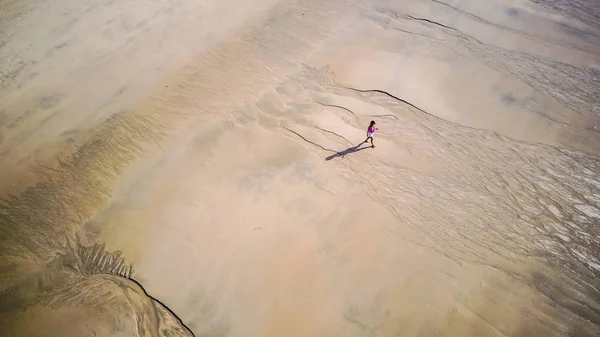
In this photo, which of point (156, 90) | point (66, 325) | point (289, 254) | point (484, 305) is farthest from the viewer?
point (156, 90)

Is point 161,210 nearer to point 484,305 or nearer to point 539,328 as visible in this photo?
point 484,305

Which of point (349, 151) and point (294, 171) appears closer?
point (294, 171)

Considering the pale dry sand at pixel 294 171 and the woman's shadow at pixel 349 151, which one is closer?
A: the pale dry sand at pixel 294 171

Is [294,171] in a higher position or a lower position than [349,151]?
lower

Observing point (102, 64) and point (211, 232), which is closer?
point (211, 232)

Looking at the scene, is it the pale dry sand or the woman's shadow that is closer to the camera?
the pale dry sand

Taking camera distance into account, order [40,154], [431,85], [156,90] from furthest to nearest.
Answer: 1. [431,85]
2. [156,90]
3. [40,154]

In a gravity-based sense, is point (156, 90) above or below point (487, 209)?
above

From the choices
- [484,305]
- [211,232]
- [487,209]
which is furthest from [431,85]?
[211,232]
